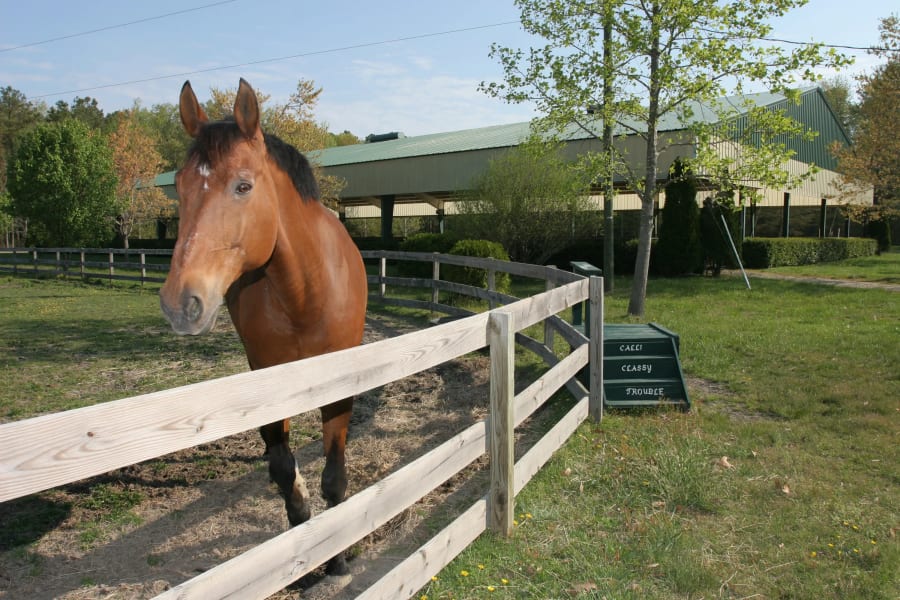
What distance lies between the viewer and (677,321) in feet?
34.1

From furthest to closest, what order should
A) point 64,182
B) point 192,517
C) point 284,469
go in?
1. point 64,182
2. point 192,517
3. point 284,469

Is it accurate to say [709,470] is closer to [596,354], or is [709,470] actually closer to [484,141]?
[596,354]

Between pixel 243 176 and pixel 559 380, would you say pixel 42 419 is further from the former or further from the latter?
pixel 559 380

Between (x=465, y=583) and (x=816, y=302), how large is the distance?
12064 mm

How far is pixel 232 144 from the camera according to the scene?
2.61 metres

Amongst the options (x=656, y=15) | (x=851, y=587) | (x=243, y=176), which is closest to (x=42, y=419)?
(x=243, y=176)

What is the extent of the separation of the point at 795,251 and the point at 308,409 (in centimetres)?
2338

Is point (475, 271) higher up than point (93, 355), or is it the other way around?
point (475, 271)

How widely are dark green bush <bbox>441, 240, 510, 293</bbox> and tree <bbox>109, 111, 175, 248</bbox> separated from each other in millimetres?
25544

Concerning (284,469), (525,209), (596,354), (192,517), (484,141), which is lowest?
(192,517)

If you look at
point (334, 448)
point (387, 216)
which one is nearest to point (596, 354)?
point (334, 448)

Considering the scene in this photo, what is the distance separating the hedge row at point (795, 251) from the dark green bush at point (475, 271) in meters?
10.7

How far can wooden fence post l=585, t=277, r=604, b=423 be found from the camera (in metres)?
5.45

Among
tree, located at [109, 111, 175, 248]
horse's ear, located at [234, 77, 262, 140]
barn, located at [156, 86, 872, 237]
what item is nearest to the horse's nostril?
horse's ear, located at [234, 77, 262, 140]
